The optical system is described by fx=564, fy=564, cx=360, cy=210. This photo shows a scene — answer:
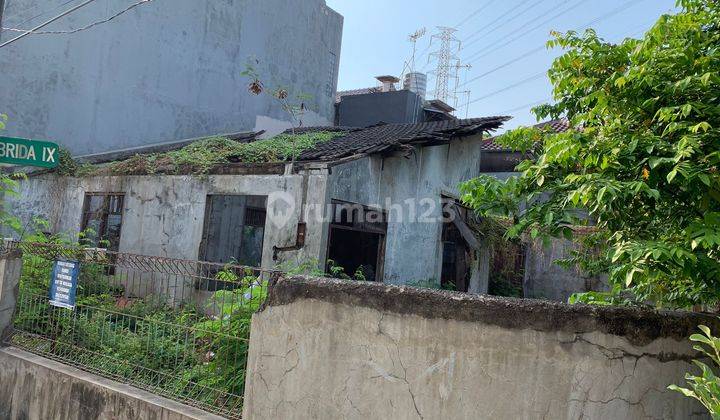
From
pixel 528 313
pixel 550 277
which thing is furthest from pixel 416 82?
pixel 528 313

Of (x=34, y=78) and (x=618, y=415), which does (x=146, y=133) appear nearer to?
(x=34, y=78)

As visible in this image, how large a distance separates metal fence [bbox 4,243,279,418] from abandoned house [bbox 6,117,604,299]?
8.71 ft

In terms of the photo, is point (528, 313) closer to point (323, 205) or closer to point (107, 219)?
point (323, 205)

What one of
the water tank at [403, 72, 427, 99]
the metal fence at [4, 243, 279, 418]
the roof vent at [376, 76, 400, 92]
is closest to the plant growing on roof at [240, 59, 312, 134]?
the roof vent at [376, 76, 400, 92]

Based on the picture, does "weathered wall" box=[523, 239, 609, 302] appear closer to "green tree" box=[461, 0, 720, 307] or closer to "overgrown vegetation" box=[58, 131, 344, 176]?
"overgrown vegetation" box=[58, 131, 344, 176]

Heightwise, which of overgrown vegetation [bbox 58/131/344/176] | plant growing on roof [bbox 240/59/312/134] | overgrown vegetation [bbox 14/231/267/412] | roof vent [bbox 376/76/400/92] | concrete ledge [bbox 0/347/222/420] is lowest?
concrete ledge [bbox 0/347/222/420]

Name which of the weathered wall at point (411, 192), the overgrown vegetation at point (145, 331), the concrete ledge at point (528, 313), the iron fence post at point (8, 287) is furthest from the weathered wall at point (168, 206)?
the concrete ledge at point (528, 313)

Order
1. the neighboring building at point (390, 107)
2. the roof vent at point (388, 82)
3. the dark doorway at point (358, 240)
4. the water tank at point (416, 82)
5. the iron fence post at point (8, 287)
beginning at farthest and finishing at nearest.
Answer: the water tank at point (416, 82) < the roof vent at point (388, 82) < the neighboring building at point (390, 107) < the dark doorway at point (358, 240) < the iron fence post at point (8, 287)

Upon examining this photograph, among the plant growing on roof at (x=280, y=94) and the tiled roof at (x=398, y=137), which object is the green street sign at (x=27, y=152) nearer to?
the tiled roof at (x=398, y=137)

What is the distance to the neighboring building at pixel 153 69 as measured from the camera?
12422mm

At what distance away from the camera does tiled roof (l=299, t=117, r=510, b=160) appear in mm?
8938

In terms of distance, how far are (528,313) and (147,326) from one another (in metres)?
3.63

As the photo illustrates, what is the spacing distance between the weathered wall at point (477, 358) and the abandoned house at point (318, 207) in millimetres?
3745

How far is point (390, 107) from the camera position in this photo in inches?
722
